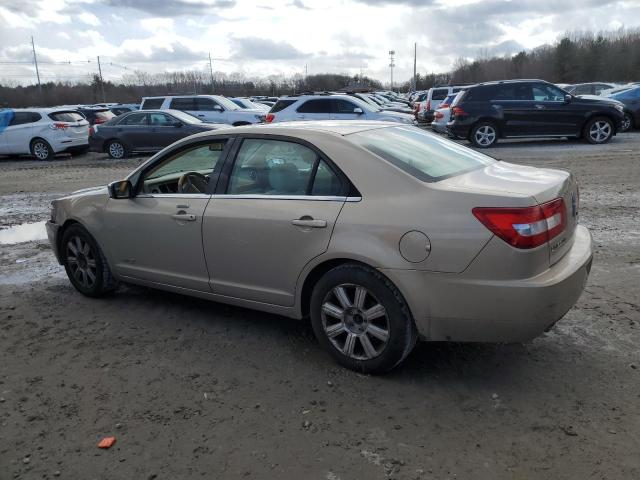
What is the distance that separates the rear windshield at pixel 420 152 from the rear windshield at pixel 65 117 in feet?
53.3

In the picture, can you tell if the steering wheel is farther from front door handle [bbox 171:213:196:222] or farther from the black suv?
the black suv

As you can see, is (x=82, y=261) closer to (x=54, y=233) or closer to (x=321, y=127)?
(x=54, y=233)

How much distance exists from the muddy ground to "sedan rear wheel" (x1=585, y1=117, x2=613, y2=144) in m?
11.4

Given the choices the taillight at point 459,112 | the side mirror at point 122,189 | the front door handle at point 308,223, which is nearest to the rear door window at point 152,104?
the taillight at point 459,112

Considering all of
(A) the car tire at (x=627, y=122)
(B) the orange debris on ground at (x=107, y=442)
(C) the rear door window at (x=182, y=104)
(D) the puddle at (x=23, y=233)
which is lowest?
(B) the orange debris on ground at (x=107, y=442)

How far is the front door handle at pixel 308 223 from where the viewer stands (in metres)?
3.57

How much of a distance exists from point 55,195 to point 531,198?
10.1 m

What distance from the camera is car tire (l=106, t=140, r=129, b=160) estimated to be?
17.1 m

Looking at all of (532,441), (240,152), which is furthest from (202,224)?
(532,441)

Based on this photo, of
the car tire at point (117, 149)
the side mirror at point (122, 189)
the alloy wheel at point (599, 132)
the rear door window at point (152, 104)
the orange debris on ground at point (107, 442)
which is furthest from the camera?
the rear door window at point (152, 104)

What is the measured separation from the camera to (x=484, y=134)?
51.2ft

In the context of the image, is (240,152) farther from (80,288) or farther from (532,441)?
(532,441)

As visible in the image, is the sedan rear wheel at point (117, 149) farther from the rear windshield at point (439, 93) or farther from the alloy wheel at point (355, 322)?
the alloy wheel at point (355, 322)

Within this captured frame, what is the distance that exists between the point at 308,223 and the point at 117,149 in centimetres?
1502
